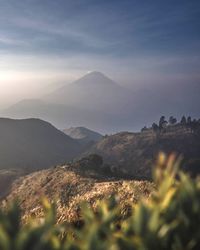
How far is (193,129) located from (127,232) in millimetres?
168864

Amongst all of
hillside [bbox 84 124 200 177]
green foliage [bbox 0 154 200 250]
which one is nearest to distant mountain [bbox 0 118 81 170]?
hillside [bbox 84 124 200 177]

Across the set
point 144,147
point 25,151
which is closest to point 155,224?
point 144,147

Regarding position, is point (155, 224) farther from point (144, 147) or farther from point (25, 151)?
point (25, 151)

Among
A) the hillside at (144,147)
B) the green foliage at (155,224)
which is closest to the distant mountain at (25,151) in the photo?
the hillside at (144,147)

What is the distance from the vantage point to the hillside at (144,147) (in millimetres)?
136650

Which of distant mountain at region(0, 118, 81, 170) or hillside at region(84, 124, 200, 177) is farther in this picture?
distant mountain at region(0, 118, 81, 170)

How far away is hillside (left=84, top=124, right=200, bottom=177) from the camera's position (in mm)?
136650

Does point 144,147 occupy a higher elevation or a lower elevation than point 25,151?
lower

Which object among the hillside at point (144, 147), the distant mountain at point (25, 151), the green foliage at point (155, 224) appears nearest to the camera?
the green foliage at point (155, 224)

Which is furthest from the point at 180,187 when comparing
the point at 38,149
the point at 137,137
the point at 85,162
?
the point at 38,149

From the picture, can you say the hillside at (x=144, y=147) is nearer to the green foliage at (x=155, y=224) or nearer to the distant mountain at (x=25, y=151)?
the distant mountain at (x=25, y=151)

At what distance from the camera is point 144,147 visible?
148250mm

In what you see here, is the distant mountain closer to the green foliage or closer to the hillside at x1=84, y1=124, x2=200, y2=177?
the hillside at x1=84, y1=124, x2=200, y2=177

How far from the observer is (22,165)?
146125mm
